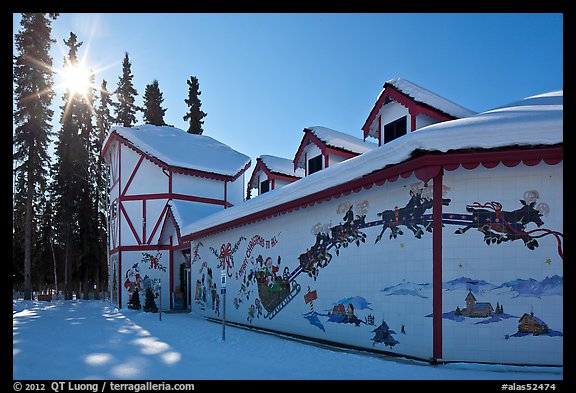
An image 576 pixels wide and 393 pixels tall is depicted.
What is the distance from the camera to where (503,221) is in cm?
767

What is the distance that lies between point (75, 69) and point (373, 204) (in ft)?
134

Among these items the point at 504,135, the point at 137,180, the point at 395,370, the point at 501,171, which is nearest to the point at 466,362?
the point at 395,370

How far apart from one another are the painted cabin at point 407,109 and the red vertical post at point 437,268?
192 inches

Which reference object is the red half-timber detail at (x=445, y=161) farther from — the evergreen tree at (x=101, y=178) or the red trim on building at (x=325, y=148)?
the evergreen tree at (x=101, y=178)

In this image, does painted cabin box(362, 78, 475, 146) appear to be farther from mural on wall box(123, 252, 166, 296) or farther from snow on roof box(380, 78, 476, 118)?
mural on wall box(123, 252, 166, 296)

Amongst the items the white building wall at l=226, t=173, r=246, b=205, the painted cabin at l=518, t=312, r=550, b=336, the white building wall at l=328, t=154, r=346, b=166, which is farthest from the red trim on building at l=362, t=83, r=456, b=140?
the white building wall at l=226, t=173, r=246, b=205

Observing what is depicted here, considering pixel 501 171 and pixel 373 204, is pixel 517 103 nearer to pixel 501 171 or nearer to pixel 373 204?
pixel 501 171

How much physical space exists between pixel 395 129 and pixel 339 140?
4.14 meters

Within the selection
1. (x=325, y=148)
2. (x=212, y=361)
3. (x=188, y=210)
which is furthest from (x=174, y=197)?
(x=212, y=361)

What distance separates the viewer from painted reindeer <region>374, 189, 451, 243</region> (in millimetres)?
8219

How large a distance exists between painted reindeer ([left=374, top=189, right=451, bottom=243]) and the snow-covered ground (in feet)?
8.07

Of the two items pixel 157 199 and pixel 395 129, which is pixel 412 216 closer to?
pixel 395 129

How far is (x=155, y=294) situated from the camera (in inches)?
920
